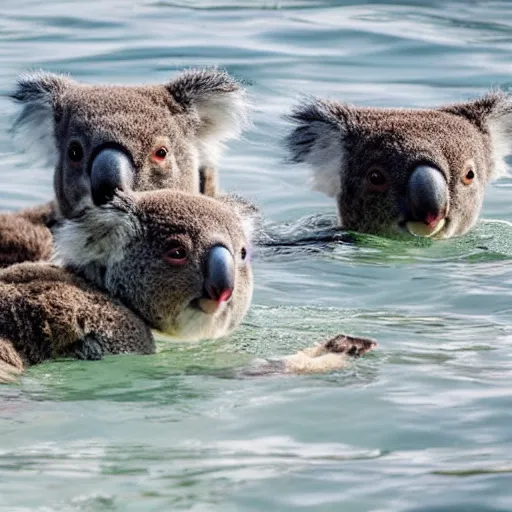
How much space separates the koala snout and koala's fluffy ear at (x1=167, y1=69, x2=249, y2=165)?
119 inches

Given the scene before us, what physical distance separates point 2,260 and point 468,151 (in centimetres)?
315

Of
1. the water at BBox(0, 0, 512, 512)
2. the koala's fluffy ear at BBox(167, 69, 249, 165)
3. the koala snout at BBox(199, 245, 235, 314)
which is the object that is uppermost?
the koala's fluffy ear at BBox(167, 69, 249, 165)

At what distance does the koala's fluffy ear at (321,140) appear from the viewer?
10375mm

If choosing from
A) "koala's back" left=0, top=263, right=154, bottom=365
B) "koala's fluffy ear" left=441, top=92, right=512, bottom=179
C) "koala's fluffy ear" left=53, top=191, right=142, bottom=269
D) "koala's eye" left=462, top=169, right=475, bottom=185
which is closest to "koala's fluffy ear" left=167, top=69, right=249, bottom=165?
"koala's eye" left=462, top=169, right=475, bottom=185

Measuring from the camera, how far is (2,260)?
8.02 meters

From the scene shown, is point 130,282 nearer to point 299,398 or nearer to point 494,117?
point 299,398

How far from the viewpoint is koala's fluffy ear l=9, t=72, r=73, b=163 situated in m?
9.69

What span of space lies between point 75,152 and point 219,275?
271 cm

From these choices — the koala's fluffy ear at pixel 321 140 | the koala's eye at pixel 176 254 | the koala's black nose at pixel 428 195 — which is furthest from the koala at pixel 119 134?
the koala's eye at pixel 176 254

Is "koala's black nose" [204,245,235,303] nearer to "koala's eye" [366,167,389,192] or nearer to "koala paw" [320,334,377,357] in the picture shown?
"koala paw" [320,334,377,357]

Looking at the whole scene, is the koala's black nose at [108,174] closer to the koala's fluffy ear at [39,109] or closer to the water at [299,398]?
the water at [299,398]


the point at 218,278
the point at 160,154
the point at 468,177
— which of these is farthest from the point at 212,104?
the point at 218,278

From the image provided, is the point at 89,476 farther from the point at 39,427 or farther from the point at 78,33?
the point at 78,33

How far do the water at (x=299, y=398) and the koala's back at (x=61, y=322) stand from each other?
0.07 meters
